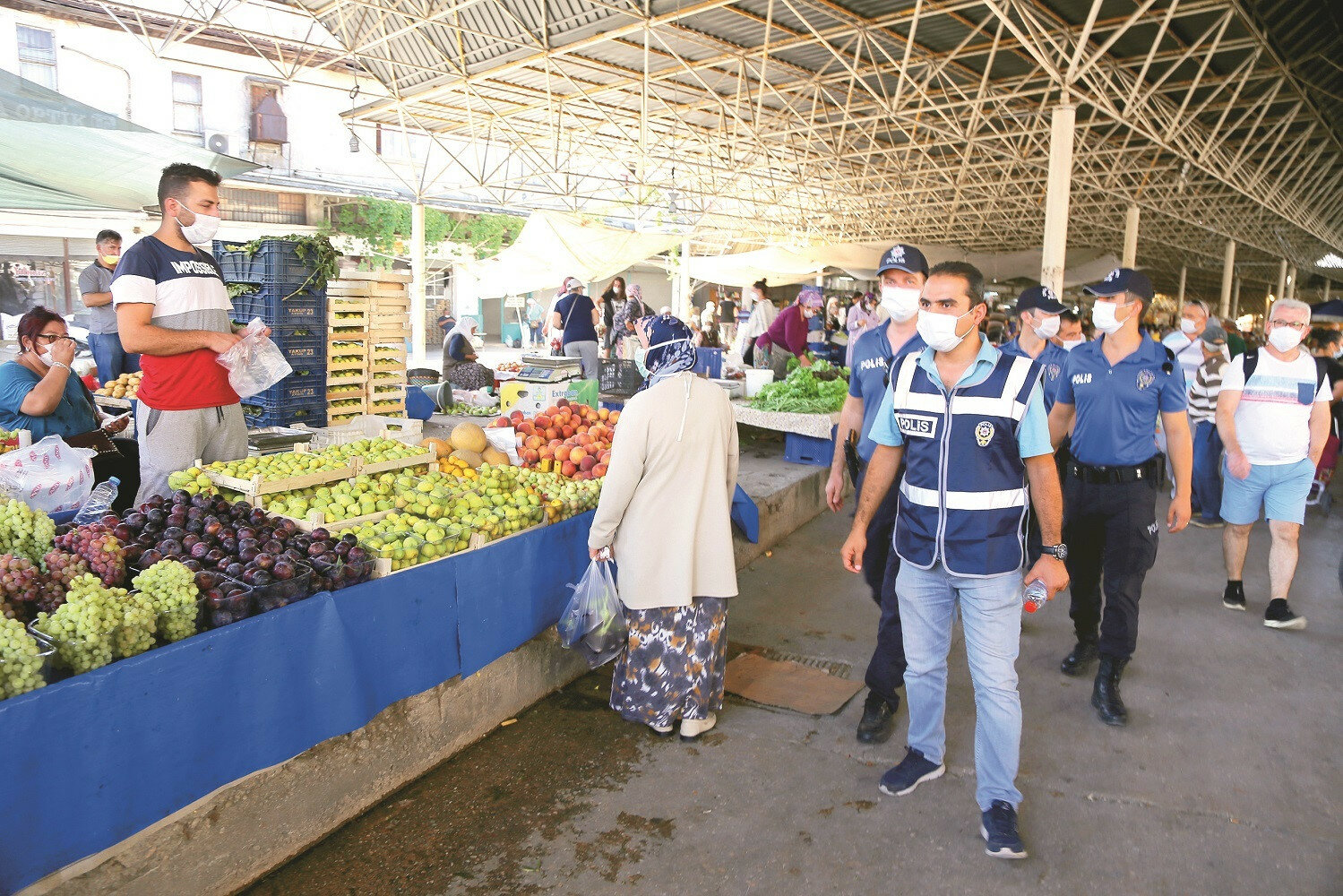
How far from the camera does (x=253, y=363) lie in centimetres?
388

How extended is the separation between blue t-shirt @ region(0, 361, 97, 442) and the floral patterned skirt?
11.1 ft

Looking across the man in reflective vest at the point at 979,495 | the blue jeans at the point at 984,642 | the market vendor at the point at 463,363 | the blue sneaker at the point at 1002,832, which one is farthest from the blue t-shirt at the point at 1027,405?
the market vendor at the point at 463,363

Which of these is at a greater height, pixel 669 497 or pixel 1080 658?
pixel 669 497

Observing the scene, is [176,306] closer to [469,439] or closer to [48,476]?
[48,476]

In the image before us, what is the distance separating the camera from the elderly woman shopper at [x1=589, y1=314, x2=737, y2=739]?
3.54 m

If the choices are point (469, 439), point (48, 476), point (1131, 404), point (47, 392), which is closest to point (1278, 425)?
point (1131, 404)

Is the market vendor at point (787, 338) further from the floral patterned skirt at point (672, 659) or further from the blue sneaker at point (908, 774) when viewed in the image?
the blue sneaker at point (908, 774)

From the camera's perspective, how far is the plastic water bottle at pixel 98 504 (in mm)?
3469

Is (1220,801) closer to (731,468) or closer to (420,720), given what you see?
(731,468)

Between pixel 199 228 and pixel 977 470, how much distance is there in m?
3.35

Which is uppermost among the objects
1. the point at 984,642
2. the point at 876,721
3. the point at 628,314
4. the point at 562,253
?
the point at 562,253

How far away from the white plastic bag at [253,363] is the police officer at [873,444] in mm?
2584

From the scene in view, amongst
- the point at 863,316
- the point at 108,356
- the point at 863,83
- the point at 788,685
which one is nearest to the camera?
the point at 788,685

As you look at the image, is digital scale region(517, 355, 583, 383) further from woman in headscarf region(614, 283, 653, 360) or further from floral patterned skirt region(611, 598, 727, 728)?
floral patterned skirt region(611, 598, 727, 728)
